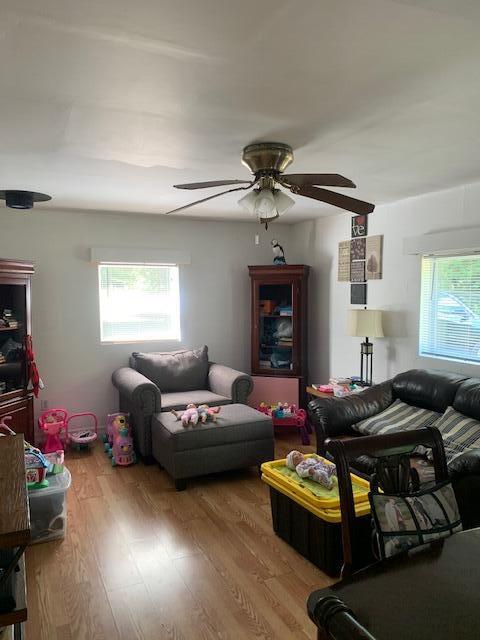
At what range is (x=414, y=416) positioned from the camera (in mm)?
3404

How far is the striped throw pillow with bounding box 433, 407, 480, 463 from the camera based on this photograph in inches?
112

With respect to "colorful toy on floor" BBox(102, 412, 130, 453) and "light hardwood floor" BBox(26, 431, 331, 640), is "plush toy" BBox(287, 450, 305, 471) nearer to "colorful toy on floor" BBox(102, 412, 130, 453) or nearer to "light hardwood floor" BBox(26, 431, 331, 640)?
"light hardwood floor" BBox(26, 431, 331, 640)

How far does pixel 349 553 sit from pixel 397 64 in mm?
1631

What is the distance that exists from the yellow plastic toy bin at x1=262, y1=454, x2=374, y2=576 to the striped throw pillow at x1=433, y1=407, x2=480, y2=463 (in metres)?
0.60

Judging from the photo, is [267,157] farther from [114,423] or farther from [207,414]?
[114,423]

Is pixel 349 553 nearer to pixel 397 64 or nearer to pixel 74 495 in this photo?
pixel 397 64

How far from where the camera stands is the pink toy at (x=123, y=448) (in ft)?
13.1

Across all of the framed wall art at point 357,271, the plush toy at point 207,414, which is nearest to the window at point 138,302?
the plush toy at point 207,414

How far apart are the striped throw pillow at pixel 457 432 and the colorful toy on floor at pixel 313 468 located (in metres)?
0.71

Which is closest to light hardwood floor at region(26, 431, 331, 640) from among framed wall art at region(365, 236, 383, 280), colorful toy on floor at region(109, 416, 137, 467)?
colorful toy on floor at region(109, 416, 137, 467)

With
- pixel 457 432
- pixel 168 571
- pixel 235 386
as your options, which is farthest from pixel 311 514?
pixel 235 386

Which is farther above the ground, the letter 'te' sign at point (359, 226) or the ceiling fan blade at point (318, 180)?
the letter 'te' sign at point (359, 226)

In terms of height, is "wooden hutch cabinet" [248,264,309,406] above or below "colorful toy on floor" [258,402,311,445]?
above

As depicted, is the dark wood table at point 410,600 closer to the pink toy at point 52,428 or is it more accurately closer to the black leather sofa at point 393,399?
the black leather sofa at point 393,399
